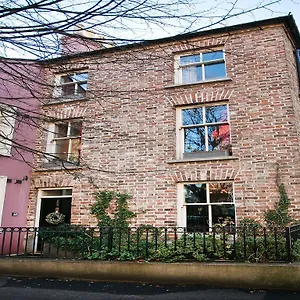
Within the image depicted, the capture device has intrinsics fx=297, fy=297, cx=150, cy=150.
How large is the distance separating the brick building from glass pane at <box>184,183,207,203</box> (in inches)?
1.2

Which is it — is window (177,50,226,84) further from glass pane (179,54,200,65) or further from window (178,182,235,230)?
window (178,182,235,230)

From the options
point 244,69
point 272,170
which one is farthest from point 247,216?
point 244,69

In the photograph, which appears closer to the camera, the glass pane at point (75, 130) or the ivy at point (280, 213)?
the ivy at point (280, 213)

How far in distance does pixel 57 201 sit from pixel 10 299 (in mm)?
5620

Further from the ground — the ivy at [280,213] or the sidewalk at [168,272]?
the ivy at [280,213]

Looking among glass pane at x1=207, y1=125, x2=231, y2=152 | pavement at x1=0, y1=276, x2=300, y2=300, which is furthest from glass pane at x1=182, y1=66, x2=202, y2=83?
pavement at x1=0, y1=276, x2=300, y2=300

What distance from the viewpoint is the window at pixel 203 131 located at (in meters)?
9.21

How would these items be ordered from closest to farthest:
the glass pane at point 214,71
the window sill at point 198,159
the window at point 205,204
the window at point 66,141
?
1. the window at point 205,204
2. the window sill at point 198,159
3. the glass pane at point 214,71
4. the window at point 66,141

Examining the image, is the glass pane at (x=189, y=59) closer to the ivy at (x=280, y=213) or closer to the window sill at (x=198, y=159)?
the window sill at (x=198, y=159)

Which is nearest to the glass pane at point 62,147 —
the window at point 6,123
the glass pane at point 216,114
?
the window at point 6,123

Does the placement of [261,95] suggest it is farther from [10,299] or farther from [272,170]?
[10,299]

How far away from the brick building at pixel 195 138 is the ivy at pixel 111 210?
0.23 meters

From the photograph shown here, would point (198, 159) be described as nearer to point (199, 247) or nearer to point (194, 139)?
point (194, 139)

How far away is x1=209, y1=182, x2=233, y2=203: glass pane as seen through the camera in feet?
28.4
